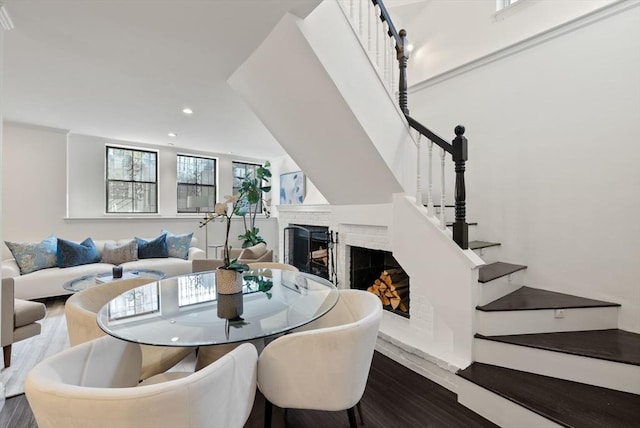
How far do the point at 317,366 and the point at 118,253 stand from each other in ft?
14.5

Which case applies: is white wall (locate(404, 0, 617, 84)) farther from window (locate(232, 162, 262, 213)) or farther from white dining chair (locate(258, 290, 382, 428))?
window (locate(232, 162, 262, 213))

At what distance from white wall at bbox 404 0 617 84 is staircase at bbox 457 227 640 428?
2177mm

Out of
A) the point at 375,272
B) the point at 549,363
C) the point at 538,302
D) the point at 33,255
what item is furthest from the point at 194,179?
the point at 549,363

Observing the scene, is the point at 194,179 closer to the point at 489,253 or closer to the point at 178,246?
the point at 178,246

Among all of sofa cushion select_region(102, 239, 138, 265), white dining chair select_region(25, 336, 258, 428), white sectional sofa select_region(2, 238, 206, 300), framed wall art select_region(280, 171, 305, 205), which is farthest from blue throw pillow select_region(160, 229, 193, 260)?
white dining chair select_region(25, 336, 258, 428)

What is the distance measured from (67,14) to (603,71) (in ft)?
12.4

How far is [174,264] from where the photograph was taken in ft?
14.8

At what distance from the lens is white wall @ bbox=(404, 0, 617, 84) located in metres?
2.42

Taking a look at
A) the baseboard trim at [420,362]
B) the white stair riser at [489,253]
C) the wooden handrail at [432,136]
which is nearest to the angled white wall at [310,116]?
the wooden handrail at [432,136]

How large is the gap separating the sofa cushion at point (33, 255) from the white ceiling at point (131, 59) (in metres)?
1.72

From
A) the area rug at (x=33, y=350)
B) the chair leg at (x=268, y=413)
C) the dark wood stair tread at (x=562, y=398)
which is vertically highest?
the chair leg at (x=268, y=413)

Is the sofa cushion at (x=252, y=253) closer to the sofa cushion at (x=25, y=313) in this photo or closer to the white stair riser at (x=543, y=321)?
the sofa cushion at (x=25, y=313)

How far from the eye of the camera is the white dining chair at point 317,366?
1.22 metres

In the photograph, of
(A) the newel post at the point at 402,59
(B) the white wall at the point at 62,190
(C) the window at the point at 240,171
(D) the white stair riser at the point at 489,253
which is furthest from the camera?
(C) the window at the point at 240,171
